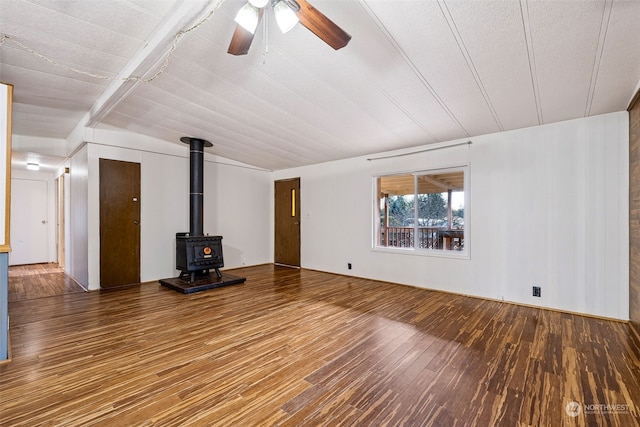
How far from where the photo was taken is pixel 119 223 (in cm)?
463

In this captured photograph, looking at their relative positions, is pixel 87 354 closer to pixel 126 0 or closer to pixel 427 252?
pixel 126 0

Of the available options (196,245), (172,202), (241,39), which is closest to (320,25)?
(241,39)

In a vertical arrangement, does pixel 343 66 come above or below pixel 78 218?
above

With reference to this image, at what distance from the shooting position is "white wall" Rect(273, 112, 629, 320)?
10.3ft

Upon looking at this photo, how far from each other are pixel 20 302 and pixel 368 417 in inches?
184

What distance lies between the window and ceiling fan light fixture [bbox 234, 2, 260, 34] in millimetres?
3579

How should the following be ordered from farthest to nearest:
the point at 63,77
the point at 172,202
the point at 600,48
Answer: the point at 172,202, the point at 63,77, the point at 600,48

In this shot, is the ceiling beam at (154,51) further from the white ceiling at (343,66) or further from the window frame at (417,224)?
the window frame at (417,224)

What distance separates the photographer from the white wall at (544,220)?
314 centimetres

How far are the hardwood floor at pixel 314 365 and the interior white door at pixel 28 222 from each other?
4242 millimetres

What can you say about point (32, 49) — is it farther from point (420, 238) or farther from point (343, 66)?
point (420, 238)

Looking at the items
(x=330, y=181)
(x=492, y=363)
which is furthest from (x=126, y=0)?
(x=330, y=181)

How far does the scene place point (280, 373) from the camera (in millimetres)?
2068

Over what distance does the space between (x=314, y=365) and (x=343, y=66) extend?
100 inches
